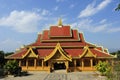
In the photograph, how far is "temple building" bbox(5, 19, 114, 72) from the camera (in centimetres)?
3847

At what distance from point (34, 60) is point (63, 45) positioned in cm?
591

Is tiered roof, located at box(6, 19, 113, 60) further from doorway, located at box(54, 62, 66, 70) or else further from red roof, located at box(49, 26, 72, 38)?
doorway, located at box(54, 62, 66, 70)

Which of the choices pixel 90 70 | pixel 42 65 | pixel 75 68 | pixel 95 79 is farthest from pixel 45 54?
pixel 95 79

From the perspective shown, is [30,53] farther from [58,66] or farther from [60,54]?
[58,66]

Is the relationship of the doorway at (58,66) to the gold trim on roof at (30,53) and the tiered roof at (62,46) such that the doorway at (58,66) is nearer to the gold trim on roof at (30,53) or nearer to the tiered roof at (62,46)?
the tiered roof at (62,46)

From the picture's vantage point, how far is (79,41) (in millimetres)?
42781

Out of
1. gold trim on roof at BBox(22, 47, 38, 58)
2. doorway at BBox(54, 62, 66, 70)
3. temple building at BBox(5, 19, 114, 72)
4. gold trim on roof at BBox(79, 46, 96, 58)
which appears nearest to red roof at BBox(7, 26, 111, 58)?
temple building at BBox(5, 19, 114, 72)

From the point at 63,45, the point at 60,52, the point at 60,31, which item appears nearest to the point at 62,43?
the point at 63,45

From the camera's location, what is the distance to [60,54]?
3866 cm

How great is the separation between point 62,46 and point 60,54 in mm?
2716

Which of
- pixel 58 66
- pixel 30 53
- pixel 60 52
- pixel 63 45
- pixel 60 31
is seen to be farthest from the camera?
pixel 60 31

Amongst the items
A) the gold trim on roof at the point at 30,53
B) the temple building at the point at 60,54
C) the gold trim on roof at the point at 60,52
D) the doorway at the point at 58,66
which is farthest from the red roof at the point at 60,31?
the gold trim on roof at the point at 30,53

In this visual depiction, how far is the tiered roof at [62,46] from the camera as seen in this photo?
38.9m

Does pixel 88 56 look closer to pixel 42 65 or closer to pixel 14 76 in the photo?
pixel 42 65
